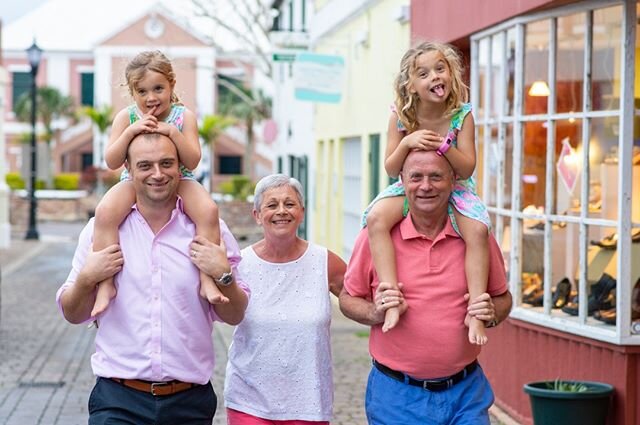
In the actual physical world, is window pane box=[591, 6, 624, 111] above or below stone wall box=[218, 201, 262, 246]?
above

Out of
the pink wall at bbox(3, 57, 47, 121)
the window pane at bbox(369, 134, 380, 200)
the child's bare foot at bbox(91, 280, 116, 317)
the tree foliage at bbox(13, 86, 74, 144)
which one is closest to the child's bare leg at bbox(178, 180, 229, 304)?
the child's bare foot at bbox(91, 280, 116, 317)

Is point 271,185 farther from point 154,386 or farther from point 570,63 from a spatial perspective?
point 570,63

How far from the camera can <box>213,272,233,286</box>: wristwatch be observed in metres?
4.98

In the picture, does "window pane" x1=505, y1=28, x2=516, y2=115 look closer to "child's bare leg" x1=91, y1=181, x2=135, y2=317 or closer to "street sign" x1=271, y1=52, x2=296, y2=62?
"child's bare leg" x1=91, y1=181, x2=135, y2=317

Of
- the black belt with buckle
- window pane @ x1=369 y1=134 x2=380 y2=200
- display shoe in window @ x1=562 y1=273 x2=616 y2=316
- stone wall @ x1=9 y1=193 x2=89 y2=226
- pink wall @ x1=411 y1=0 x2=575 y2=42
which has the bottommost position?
stone wall @ x1=9 y1=193 x2=89 y2=226

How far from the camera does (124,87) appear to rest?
532cm

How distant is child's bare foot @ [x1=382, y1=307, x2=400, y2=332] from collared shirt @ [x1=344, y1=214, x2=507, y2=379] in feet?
0.36

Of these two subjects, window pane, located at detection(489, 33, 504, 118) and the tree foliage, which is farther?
the tree foliage

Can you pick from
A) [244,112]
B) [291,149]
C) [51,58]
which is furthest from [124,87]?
[51,58]

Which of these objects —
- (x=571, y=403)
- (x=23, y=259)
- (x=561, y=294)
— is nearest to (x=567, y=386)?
(x=571, y=403)

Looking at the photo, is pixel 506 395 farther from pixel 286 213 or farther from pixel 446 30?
pixel 286 213

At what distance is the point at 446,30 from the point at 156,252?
6418 mm

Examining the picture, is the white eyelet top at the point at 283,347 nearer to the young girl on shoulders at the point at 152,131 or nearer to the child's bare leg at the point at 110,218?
the young girl on shoulders at the point at 152,131

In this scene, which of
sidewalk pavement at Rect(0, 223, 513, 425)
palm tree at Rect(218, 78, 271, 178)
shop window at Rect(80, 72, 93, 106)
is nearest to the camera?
sidewalk pavement at Rect(0, 223, 513, 425)
